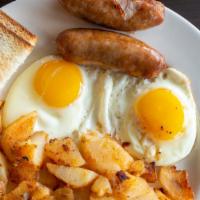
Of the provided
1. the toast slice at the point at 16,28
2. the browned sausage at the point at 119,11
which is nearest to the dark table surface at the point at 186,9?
the browned sausage at the point at 119,11

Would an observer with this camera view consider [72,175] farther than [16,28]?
No

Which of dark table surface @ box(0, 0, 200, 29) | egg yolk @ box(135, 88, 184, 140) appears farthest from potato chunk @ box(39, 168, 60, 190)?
dark table surface @ box(0, 0, 200, 29)

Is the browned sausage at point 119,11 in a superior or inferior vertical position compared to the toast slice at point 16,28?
superior

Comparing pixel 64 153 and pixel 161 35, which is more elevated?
pixel 161 35

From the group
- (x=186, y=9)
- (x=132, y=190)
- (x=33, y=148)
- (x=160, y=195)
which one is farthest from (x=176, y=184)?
(x=186, y=9)

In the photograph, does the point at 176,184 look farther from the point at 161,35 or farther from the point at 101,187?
the point at 161,35

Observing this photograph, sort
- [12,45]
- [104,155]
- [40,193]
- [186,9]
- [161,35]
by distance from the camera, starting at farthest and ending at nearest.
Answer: [186,9], [161,35], [12,45], [104,155], [40,193]

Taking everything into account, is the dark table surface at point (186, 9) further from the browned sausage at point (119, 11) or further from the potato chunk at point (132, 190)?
the potato chunk at point (132, 190)
